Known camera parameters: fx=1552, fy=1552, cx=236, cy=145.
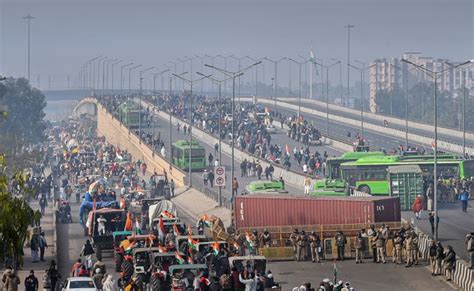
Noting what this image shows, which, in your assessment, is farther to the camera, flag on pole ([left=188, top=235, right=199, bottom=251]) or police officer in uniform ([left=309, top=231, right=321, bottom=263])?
police officer in uniform ([left=309, top=231, right=321, bottom=263])

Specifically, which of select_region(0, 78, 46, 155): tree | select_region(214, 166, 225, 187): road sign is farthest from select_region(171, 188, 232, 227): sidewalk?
select_region(0, 78, 46, 155): tree

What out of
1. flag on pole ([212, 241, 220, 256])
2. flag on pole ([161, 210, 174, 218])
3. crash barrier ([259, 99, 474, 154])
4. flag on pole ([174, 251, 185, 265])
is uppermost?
crash barrier ([259, 99, 474, 154])

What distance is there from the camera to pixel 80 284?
42.5 metres

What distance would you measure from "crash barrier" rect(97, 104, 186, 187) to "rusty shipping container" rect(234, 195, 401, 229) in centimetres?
3500

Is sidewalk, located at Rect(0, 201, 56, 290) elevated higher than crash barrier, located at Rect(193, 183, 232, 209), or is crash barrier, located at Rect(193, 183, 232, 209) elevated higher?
crash barrier, located at Rect(193, 183, 232, 209)

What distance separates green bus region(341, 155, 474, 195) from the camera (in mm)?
78787

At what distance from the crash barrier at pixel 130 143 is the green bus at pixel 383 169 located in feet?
59.5

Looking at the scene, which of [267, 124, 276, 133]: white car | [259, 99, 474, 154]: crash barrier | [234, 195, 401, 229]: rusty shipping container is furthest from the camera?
[267, 124, 276, 133]: white car

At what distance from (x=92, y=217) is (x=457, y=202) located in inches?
943

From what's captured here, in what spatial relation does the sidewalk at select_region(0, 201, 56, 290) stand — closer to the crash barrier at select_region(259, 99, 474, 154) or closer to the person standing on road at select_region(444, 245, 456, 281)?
the person standing on road at select_region(444, 245, 456, 281)

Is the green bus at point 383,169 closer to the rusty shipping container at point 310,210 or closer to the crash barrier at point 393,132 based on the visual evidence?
the rusty shipping container at point 310,210

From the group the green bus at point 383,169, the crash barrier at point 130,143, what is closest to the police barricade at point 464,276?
the green bus at point 383,169

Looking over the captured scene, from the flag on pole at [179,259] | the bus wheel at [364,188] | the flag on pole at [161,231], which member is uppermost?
the bus wheel at [364,188]

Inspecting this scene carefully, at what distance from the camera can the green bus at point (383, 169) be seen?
7879 cm
